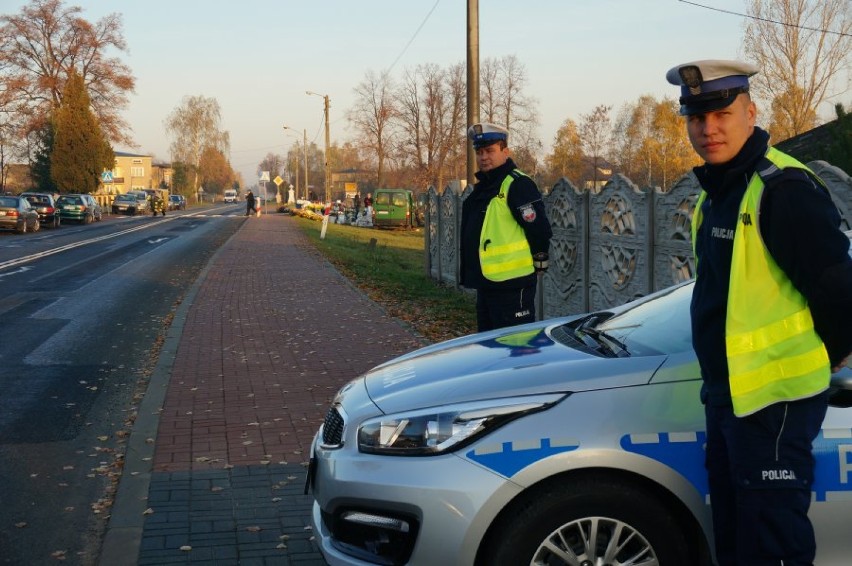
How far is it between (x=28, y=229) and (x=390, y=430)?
38514 mm

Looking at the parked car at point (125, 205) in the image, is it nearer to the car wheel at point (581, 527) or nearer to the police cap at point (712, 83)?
the car wheel at point (581, 527)

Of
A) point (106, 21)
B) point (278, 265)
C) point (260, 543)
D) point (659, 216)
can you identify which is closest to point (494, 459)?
point (260, 543)

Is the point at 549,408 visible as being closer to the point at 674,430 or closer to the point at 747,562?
the point at 674,430

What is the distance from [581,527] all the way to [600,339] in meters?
1.05

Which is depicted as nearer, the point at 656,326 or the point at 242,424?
the point at 656,326

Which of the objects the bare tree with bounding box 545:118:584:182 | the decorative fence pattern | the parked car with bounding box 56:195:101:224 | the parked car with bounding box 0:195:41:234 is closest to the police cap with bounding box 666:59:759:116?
the decorative fence pattern

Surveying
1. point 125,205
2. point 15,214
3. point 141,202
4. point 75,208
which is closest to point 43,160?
point 125,205

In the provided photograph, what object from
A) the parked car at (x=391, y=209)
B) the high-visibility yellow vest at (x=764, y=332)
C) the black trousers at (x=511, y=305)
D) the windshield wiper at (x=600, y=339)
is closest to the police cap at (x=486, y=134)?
the black trousers at (x=511, y=305)

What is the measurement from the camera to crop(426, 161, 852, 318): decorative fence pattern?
7.78m

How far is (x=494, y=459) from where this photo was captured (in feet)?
10.4

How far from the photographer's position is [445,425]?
3324 millimetres

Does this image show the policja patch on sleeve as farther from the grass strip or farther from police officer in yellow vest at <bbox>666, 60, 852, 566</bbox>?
the grass strip

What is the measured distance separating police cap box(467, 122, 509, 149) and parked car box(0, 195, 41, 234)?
112 ft

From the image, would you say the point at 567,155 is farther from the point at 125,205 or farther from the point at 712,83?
the point at 712,83
